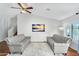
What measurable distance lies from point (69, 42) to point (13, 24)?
6.53 feet

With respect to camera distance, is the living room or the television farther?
the television

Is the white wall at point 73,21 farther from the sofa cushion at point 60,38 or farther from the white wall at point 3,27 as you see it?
the white wall at point 3,27

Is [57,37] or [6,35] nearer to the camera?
[6,35]

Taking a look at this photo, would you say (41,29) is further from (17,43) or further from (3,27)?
(3,27)

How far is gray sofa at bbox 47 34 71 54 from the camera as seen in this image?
320cm

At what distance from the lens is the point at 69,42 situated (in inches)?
132

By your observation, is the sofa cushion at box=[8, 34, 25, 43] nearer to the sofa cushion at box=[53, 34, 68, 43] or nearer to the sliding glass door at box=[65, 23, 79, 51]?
the sofa cushion at box=[53, 34, 68, 43]

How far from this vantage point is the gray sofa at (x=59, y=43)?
3198 millimetres

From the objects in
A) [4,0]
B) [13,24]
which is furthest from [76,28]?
[4,0]

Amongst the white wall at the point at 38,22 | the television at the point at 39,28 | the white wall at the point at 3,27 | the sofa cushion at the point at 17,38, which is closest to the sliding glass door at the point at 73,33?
the white wall at the point at 38,22

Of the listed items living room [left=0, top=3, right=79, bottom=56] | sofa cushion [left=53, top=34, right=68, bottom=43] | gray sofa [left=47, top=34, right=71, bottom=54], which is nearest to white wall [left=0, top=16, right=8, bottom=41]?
→ living room [left=0, top=3, right=79, bottom=56]

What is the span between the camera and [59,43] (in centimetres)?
334

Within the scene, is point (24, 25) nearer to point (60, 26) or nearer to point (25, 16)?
point (25, 16)

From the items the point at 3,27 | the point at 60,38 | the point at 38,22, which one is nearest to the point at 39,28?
the point at 38,22
